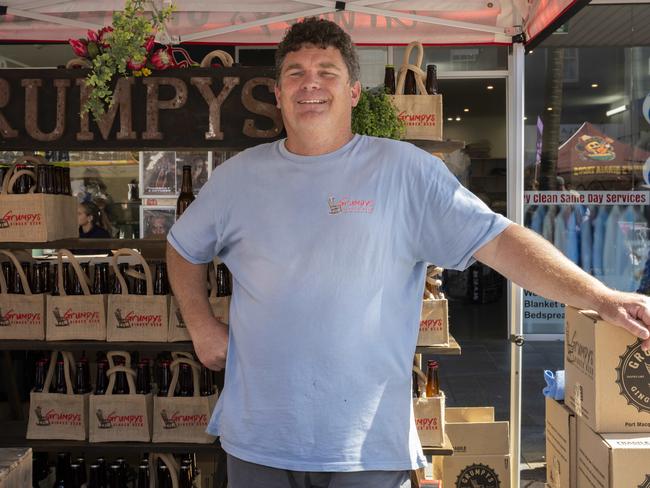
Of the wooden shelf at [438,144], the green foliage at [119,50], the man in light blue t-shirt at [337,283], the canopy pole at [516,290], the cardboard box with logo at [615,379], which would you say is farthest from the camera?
the canopy pole at [516,290]

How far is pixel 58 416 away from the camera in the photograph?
3.94m

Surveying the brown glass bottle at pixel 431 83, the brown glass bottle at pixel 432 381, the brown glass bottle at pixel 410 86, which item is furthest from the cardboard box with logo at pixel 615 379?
the brown glass bottle at pixel 431 83

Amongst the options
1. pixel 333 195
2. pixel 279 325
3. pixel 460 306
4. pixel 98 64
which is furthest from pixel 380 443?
pixel 460 306

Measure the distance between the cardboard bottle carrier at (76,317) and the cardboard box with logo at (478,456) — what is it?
1.98m

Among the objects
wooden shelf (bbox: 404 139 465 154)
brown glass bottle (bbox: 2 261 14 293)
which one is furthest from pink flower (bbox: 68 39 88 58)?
wooden shelf (bbox: 404 139 465 154)

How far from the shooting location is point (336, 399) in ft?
6.93

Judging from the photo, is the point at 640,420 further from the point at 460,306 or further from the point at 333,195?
the point at 460,306

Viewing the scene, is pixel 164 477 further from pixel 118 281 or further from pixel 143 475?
pixel 118 281

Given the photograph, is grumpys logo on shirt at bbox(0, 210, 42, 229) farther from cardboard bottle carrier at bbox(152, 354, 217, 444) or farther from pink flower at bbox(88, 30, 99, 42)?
cardboard bottle carrier at bbox(152, 354, 217, 444)

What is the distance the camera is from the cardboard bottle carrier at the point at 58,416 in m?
3.94

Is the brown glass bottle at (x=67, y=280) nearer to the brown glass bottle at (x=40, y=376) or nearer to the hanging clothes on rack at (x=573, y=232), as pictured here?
the brown glass bottle at (x=40, y=376)

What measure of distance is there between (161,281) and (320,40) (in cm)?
201

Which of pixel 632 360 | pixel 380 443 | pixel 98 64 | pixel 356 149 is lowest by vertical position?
pixel 380 443

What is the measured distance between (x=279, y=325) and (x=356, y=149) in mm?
564
